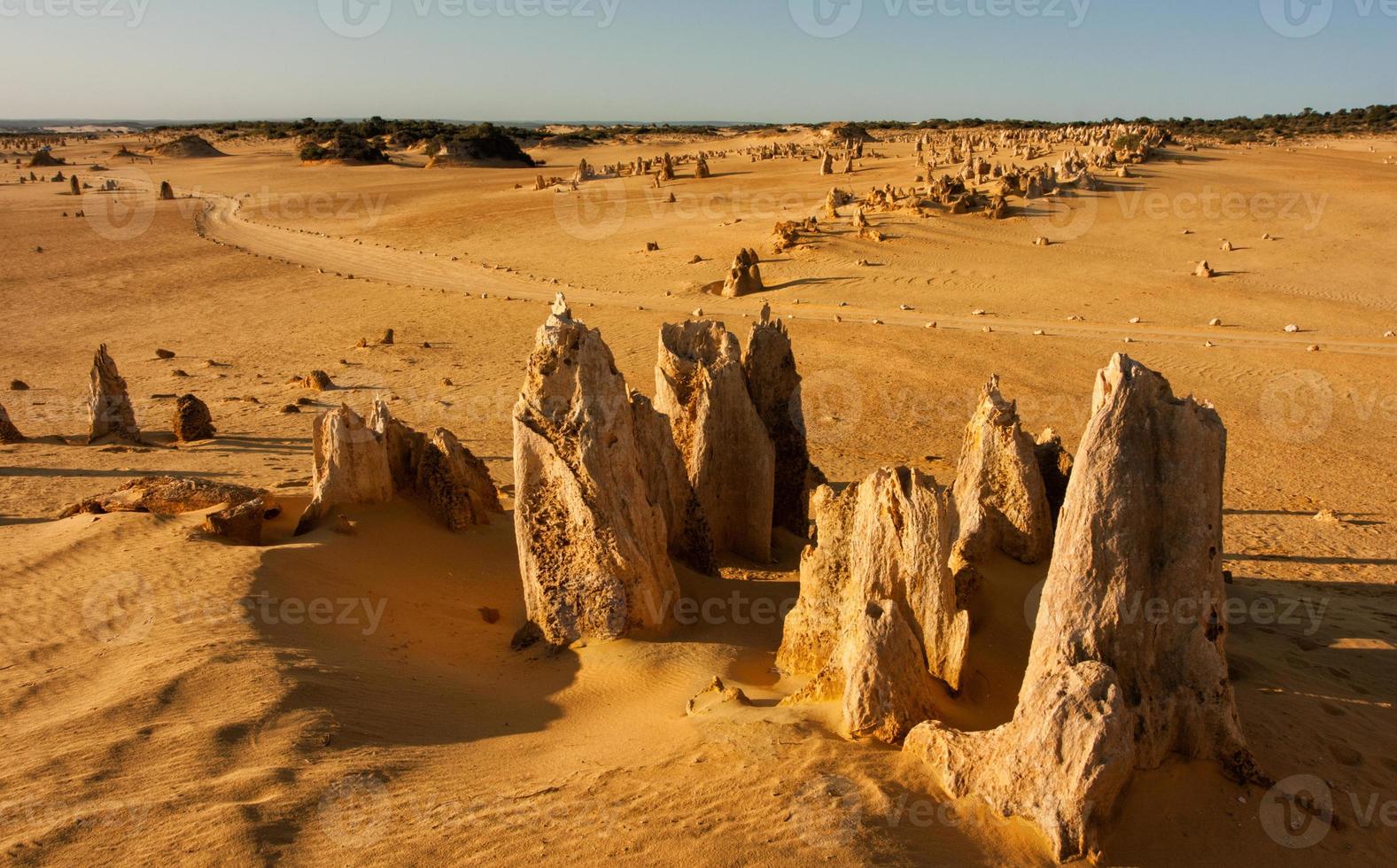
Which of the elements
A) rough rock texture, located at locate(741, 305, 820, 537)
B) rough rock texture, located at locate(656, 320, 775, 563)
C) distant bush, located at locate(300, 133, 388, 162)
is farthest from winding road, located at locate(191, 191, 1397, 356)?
distant bush, located at locate(300, 133, 388, 162)

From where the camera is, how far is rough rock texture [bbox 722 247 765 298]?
82.4 feet

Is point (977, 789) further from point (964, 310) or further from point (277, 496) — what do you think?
point (964, 310)

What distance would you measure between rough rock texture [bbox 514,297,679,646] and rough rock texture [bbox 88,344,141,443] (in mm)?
10026

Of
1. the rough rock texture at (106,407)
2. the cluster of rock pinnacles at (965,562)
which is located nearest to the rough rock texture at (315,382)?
the rough rock texture at (106,407)

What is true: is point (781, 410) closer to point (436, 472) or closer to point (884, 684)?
point (436, 472)

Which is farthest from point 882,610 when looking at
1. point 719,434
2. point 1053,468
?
point 719,434

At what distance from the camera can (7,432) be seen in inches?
558

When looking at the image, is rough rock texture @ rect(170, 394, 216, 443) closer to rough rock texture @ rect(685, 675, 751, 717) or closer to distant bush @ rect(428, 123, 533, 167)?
rough rock texture @ rect(685, 675, 751, 717)

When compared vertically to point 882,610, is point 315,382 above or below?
below

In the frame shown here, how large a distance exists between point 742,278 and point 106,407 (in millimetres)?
15515

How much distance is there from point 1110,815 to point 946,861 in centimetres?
102

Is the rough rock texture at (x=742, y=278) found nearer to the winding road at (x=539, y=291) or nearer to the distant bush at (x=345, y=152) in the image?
the winding road at (x=539, y=291)

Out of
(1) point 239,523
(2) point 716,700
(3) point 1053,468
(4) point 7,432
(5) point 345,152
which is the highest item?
(5) point 345,152

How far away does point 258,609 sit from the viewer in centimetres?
764
